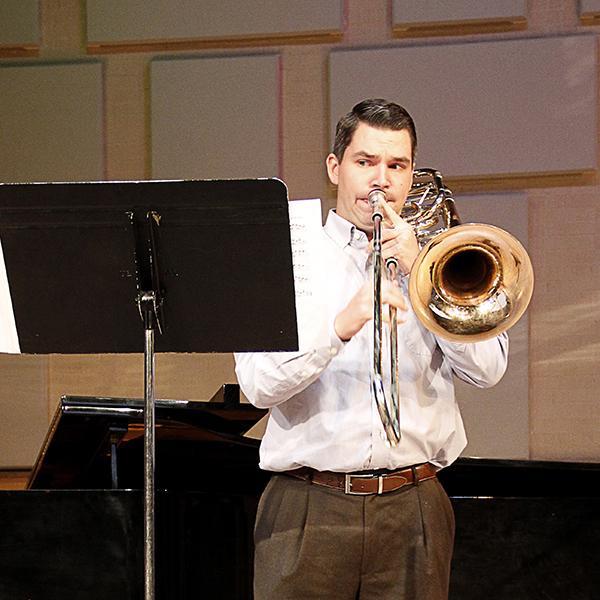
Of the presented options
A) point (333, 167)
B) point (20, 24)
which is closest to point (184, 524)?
point (333, 167)

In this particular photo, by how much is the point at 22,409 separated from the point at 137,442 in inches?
59.4

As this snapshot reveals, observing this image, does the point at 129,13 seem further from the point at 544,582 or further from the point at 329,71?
the point at 544,582

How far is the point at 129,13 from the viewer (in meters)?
4.20

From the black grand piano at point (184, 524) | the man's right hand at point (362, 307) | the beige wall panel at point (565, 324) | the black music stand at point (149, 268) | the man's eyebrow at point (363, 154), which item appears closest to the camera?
the black music stand at point (149, 268)

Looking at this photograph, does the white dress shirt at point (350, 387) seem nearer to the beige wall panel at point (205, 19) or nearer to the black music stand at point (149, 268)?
the black music stand at point (149, 268)

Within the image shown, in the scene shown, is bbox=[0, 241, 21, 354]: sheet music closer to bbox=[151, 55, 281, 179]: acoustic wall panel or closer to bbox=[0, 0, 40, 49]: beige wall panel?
bbox=[151, 55, 281, 179]: acoustic wall panel

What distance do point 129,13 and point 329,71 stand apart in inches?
32.3

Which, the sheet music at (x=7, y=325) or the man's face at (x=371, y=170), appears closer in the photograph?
the sheet music at (x=7, y=325)

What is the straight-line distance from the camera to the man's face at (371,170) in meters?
2.20

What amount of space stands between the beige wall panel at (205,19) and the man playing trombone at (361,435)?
6.49 ft

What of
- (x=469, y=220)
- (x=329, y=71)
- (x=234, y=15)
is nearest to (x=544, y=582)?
(x=469, y=220)

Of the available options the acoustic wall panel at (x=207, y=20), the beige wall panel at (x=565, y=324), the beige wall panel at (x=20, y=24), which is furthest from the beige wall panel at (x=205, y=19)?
the beige wall panel at (x=565, y=324)

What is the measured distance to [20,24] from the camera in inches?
168

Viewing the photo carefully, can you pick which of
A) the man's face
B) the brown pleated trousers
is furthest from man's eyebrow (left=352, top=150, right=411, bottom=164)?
the brown pleated trousers
